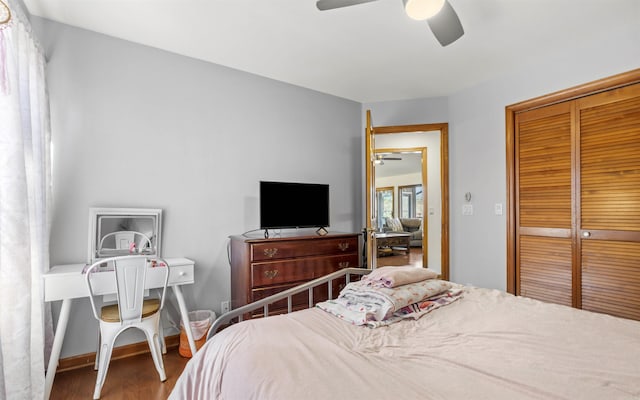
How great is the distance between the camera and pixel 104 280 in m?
2.17

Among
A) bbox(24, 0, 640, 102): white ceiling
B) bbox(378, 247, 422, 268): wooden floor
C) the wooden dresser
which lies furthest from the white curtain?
bbox(378, 247, 422, 268): wooden floor

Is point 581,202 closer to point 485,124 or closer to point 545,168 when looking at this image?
point 545,168

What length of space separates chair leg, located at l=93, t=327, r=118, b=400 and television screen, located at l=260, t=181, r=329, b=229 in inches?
52.1

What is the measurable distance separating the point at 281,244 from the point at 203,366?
1.65m

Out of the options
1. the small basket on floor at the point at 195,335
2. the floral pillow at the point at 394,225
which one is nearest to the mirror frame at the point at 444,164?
the small basket on floor at the point at 195,335

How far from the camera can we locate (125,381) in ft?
7.38

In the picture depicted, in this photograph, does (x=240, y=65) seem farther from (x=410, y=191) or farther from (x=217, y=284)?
(x=410, y=191)

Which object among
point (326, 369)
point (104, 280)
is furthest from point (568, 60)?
point (104, 280)

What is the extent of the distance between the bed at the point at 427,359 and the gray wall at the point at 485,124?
2101 mm

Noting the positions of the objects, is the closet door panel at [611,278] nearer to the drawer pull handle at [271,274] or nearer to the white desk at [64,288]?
the drawer pull handle at [271,274]

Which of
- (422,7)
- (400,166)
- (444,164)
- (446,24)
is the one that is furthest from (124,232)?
(400,166)

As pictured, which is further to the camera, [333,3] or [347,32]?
[347,32]

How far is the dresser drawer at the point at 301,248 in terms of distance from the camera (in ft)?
8.83

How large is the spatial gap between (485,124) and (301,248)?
7.67ft
